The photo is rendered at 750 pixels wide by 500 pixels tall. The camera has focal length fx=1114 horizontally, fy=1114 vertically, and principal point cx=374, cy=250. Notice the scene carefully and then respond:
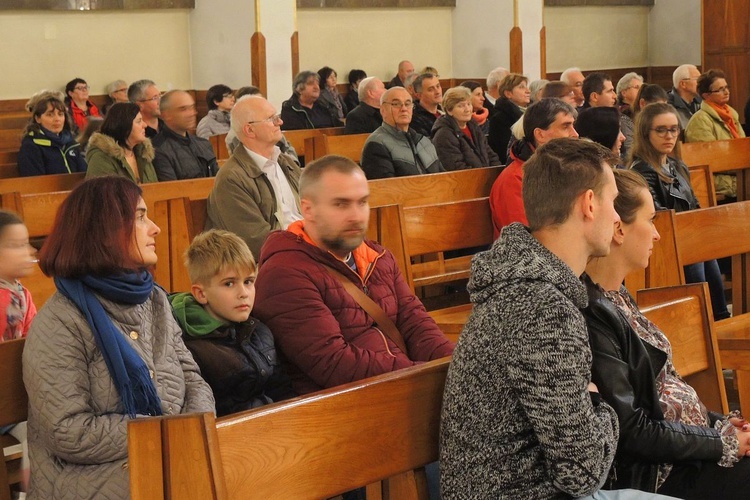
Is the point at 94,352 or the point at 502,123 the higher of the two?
the point at 502,123

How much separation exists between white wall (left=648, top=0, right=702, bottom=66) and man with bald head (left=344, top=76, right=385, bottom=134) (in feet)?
24.9

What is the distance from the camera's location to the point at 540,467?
7.25 feet

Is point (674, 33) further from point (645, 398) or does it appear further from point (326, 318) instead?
point (645, 398)

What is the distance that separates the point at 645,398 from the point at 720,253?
2.26m

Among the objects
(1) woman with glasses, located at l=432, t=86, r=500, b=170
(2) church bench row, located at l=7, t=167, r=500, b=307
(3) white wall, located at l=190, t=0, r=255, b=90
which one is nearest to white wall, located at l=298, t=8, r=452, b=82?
(3) white wall, located at l=190, t=0, r=255, b=90

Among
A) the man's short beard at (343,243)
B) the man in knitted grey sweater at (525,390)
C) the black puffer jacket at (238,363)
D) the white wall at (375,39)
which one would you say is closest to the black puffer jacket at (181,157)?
the man's short beard at (343,243)

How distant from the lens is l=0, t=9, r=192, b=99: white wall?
11.2 m

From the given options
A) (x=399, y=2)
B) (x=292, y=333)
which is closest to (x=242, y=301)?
(x=292, y=333)

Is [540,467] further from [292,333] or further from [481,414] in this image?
[292,333]

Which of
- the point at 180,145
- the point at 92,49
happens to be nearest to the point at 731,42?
the point at 92,49

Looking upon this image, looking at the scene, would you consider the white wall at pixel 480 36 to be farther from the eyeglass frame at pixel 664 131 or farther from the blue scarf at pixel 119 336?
the blue scarf at pixel 119 336

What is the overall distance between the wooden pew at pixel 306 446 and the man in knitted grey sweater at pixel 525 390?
3.8 inches

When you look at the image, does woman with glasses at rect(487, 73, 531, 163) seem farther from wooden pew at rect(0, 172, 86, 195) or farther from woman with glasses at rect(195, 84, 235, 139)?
wooden pew at rect(0, 172, 86, 195)

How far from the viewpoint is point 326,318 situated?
3.12 meters
